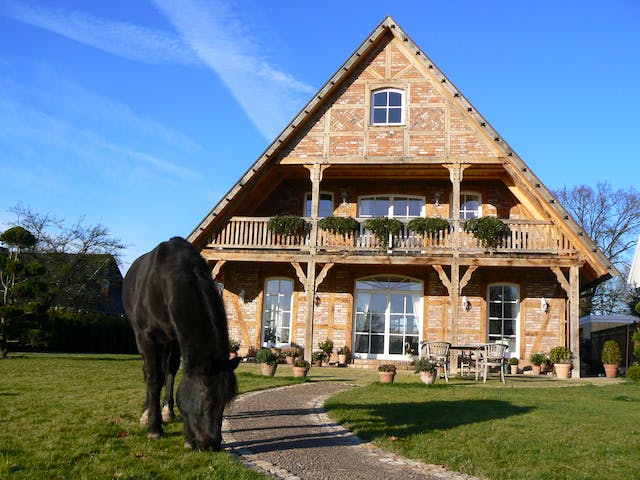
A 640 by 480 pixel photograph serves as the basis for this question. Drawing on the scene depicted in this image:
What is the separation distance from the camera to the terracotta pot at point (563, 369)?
574 inches

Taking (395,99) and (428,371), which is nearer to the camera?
(428,371)

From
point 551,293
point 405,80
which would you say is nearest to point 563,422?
point 551,293

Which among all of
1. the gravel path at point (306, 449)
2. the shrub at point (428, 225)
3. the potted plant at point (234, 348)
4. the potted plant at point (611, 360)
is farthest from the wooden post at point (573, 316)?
the gravel path at point (306, 449)

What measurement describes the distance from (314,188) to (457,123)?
402cm

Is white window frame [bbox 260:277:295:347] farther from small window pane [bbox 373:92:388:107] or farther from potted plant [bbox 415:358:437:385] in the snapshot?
potted plant [bbox 415:358:437:385]

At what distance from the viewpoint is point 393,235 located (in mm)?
15562

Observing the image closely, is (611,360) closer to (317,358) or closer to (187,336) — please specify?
(317,358)

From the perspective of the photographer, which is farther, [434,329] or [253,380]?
[434,329]

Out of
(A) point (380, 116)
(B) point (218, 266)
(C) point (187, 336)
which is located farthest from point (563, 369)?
(C) point (187, 336)

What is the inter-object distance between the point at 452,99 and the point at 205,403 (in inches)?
523

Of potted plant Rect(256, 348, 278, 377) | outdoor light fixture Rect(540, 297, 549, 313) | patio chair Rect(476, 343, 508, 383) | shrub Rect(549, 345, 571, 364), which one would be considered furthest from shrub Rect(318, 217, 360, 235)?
shrub Rect(549, 345, 571, 364)

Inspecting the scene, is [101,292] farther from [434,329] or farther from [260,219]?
[434,329]

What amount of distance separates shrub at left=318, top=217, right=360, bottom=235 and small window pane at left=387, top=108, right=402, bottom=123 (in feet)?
9.65

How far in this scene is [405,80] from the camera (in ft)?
53.9
